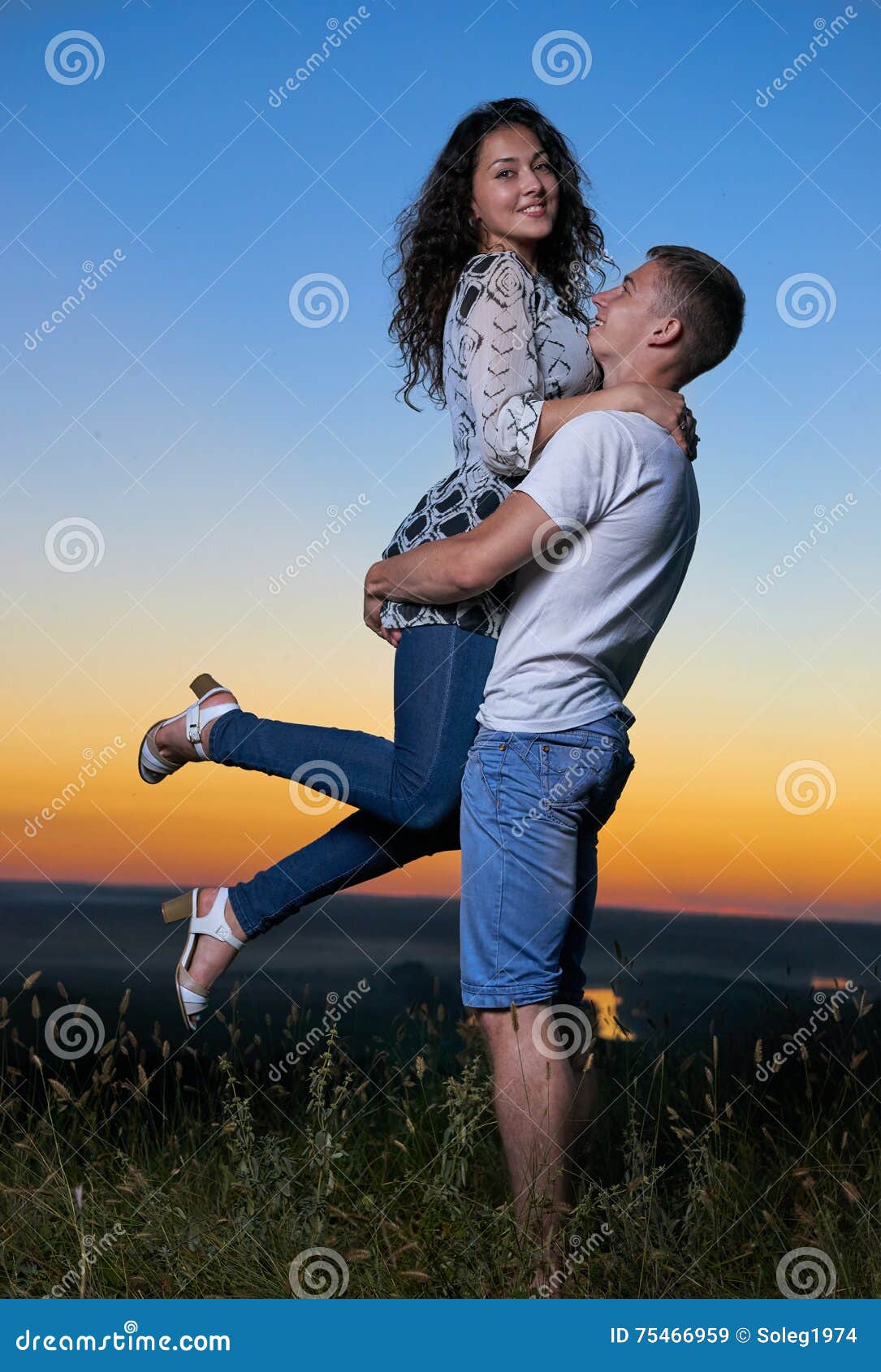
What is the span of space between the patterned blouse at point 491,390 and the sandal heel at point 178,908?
0.96 meters

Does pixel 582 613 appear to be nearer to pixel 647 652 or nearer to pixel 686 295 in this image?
pixel 647 652

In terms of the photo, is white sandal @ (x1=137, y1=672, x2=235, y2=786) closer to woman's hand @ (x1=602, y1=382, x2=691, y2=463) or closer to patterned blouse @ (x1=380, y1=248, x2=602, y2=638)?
patterned blouse @ (x1=380, y1=248, x2=602, y2=638)

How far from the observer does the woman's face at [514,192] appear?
329cm

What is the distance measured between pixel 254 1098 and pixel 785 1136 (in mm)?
1500

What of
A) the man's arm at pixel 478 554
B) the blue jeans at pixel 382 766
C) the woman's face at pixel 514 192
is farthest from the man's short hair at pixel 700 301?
the blue jeans at pixel 382 766

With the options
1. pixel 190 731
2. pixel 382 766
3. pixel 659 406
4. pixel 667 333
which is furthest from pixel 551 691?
pixel 190 731

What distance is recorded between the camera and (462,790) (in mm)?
2916

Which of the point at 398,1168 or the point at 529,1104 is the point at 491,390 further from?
the point at 398,1168

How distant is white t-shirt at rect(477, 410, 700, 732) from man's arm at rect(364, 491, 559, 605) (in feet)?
0.15

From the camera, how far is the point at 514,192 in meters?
3.32

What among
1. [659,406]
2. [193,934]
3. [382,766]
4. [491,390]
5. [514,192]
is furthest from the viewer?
[193,934]

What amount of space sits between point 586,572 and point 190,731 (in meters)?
1.22

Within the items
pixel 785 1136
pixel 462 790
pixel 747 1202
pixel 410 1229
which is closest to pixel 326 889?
pixel 462 790

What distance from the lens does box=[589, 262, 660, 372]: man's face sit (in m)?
2.91
